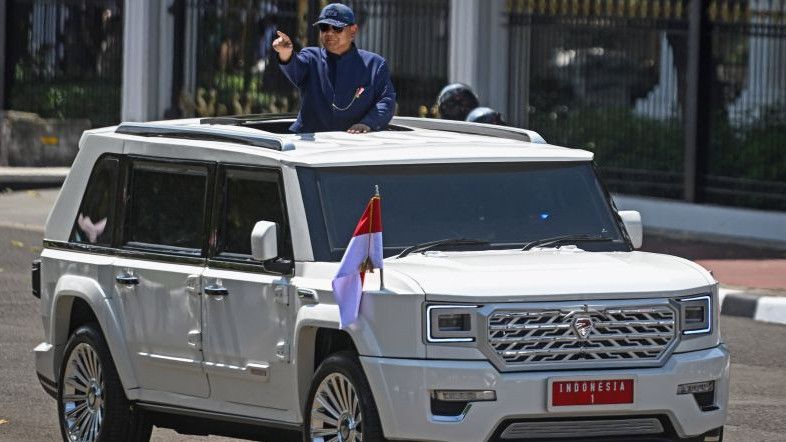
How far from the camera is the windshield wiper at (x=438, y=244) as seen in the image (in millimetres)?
8328

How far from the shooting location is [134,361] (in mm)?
9117

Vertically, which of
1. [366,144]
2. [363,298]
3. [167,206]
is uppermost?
[366,144]

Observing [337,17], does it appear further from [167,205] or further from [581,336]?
[581,336]

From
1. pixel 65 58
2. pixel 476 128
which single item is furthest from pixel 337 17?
pixel 65 58

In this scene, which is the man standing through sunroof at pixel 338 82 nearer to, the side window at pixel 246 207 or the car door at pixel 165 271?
the car door at pixel 165 271

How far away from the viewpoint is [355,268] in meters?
7.77

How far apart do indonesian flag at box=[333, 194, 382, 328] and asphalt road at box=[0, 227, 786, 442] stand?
2.54 meters

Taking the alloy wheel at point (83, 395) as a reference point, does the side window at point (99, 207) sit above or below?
above

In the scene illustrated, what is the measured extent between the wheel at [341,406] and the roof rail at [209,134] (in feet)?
3.68

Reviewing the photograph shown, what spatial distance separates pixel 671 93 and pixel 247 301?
1379cm

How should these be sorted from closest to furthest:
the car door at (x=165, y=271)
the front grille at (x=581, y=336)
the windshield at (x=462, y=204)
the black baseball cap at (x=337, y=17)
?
the front grille at (x=581, y=336)
the windshield at (x=462, y=204)
the car door at (x=165, y=271)
the black baseball cap at (x=337, y=17)

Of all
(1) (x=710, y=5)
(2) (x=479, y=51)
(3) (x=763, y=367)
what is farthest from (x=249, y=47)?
(3) (x=763, y=367)

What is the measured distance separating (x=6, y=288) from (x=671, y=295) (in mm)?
9297

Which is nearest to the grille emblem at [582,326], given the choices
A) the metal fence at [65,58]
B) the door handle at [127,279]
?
the door handle at [127,279]
